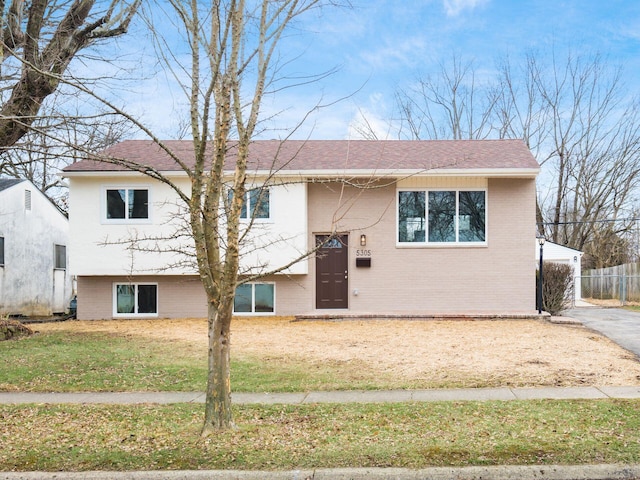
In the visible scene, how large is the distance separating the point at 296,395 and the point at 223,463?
2937 mm

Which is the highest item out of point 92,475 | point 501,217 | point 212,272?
point 501,217

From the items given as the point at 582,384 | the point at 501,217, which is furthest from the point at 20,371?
the point at 501,217

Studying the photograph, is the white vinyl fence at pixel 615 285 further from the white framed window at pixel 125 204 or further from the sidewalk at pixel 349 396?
the sidewalk at pixel 349 396

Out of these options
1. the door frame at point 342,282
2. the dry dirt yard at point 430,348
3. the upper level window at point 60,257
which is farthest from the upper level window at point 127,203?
the upper level window at point 60,257

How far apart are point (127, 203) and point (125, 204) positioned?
2.8 inches

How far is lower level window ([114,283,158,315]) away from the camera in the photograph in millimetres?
19578

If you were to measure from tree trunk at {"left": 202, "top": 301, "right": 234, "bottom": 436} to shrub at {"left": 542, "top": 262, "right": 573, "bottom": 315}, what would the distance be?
1530 cm

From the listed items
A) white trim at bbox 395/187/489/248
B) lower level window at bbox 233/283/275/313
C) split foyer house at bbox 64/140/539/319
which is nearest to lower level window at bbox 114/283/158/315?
split foyer house at bbox 64/140/539/319

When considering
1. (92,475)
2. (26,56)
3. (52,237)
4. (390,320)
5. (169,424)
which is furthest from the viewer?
(52,237)

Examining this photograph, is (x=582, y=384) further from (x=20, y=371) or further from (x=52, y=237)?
(x=52, y=237)

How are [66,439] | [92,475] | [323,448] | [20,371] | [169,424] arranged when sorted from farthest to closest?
[20,371]
[169,424]
[66,439]
[323,448]
[92,475]

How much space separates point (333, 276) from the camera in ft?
63.3

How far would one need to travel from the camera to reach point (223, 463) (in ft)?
19.0

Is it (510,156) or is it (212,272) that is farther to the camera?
(510,156)
